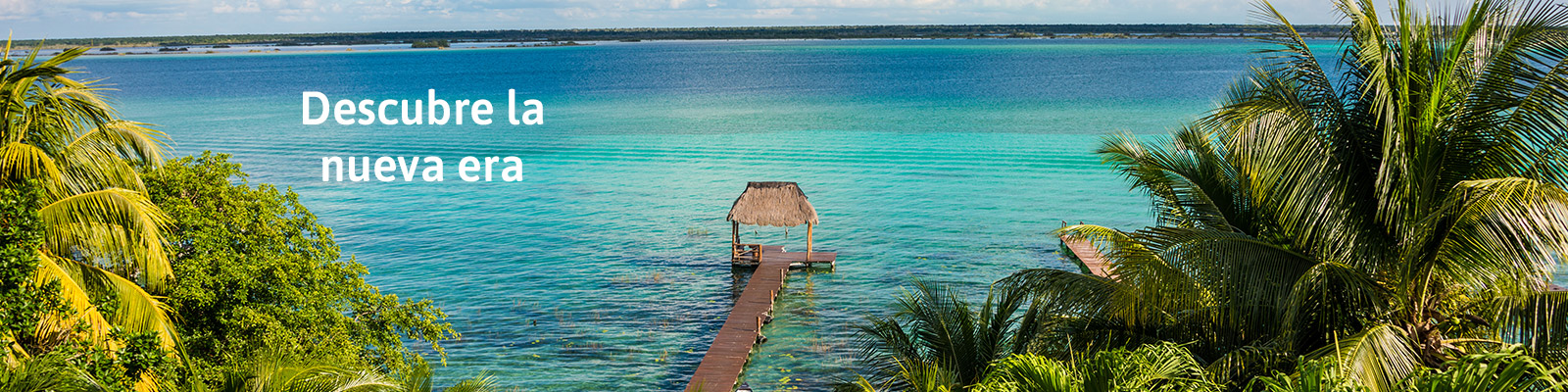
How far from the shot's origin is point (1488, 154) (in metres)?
7.20

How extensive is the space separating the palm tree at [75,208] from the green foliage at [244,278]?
142 cm

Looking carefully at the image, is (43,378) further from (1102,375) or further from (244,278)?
(1102,375)

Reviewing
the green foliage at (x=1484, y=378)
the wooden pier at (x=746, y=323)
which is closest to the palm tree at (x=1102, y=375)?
the green foliage at (x=1484, y=378)

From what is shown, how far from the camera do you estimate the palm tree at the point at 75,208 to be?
8.12m

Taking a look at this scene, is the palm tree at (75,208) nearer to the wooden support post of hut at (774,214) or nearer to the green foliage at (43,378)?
the green foliage at (43,378)

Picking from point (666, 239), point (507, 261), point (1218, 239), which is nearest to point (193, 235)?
point (1218, 239)

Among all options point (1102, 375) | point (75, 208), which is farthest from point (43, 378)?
point (1102, 375)

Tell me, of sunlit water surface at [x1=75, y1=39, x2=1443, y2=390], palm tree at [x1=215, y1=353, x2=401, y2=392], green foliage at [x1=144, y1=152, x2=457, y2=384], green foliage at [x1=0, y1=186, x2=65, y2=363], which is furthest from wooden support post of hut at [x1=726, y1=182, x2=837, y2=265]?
palm tree at [x1=215, y1=353, x2=401, y2=392]

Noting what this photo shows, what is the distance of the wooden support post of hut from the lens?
2409 cm

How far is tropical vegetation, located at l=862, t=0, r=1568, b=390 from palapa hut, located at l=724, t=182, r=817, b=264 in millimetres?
16146

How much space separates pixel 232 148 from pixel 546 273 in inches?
1228

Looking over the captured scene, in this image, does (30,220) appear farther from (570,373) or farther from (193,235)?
(570,373)

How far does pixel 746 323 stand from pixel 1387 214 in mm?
12679

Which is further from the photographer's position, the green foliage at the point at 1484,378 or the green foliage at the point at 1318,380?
the green foliage at the point at 1318,380
